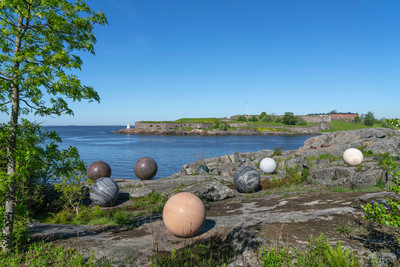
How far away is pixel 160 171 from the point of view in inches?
1353

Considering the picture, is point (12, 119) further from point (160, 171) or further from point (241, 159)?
point (160, 171)

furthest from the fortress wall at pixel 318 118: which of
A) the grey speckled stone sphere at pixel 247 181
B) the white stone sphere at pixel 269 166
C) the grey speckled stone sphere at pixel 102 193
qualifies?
the grey speckled stone sphere at pixel 102 193

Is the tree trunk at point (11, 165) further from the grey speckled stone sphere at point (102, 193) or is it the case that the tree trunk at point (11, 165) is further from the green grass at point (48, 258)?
the grey speckled stone sphere at point (102, 193)

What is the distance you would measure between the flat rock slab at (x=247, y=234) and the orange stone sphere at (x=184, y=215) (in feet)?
1.22

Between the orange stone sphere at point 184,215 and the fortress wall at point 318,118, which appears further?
the fortress wall at point 318,118

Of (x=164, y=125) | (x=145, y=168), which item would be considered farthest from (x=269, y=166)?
(x=164, y=125)

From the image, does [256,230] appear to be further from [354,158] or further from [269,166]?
[269,166]

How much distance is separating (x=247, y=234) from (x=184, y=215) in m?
1.82

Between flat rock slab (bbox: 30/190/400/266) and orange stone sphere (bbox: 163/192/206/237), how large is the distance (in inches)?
14.6

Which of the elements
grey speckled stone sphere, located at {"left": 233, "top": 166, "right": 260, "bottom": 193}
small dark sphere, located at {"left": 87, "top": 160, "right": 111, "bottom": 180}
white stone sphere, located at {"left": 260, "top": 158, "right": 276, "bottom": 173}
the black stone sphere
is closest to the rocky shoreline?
grey speckled stone sphere, located at {"left": 233, "top": 166, "right": 260, "bottom": 193}

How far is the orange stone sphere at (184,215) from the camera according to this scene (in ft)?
23.8

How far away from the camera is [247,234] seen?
660 centimetres

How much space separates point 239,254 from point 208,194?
328 inches

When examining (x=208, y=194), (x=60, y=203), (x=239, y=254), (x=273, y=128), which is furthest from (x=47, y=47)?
(x=273, y=128)
